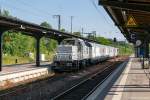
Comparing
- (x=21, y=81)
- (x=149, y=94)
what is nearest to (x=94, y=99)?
(x=149, y=94)

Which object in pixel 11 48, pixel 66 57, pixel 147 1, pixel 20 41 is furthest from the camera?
pixel 20 41

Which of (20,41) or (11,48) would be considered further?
(20,41)

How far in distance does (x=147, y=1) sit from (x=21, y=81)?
611 inches

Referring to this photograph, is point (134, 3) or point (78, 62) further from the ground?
point (134, 3)

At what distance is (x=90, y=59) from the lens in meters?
55.4

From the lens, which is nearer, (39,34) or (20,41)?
(39,34)

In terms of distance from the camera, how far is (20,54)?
88750 mm

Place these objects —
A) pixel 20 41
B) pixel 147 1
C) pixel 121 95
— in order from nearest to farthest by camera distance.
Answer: pixel 147 1, pixel 121 95, pixel 20 41

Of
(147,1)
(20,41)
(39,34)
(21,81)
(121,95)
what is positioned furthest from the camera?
(20,41)

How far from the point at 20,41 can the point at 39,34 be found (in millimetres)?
52689

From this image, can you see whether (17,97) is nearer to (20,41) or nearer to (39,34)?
(39,34)

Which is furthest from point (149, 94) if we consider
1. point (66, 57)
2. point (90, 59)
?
point (90, 59)

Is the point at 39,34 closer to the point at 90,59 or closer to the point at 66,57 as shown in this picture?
the point at 66,57

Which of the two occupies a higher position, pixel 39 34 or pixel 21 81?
pixel 39 34
